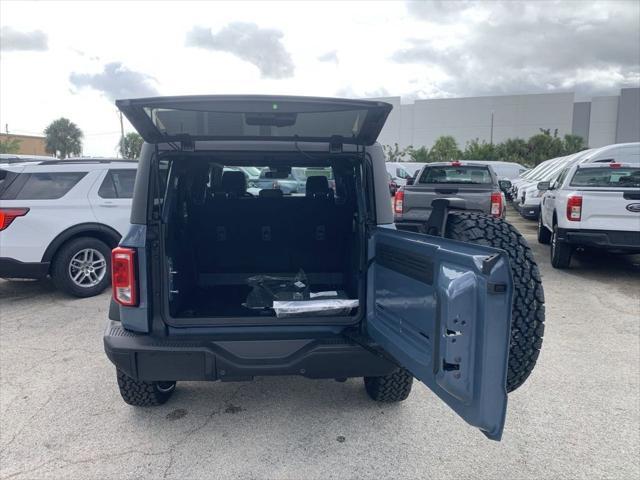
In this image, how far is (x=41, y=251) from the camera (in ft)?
19.7

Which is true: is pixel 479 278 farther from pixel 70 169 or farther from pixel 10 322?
pixel 70 169

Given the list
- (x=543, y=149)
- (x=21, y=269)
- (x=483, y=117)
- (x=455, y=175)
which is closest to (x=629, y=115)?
(x=483, y=117)

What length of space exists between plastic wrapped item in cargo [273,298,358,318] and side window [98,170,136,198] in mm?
4397

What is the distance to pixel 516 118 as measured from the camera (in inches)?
2362

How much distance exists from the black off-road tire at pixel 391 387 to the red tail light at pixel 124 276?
1.66 m

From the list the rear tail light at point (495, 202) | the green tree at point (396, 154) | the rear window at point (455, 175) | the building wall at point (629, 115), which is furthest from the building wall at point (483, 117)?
the rear tail light at point (495, 202)

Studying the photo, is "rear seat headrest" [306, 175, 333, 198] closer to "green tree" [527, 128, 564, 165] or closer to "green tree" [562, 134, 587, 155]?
"green tree" [527, 128, 564, 165]

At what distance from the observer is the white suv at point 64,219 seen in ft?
19.3

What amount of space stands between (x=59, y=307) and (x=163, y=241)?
3782mm

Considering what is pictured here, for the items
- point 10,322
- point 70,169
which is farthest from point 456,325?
point 70,169

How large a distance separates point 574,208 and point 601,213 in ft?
1.15

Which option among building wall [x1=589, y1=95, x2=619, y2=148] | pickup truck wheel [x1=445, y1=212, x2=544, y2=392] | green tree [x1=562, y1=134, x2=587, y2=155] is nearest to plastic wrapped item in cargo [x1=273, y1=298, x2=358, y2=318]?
pickup truck wheel [x1=445, y1=212, x2=544, y2=392]

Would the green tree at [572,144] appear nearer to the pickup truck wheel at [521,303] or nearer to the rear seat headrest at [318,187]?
the rear seat headrest at [318,187]

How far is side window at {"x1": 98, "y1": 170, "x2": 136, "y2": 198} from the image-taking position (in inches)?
259
